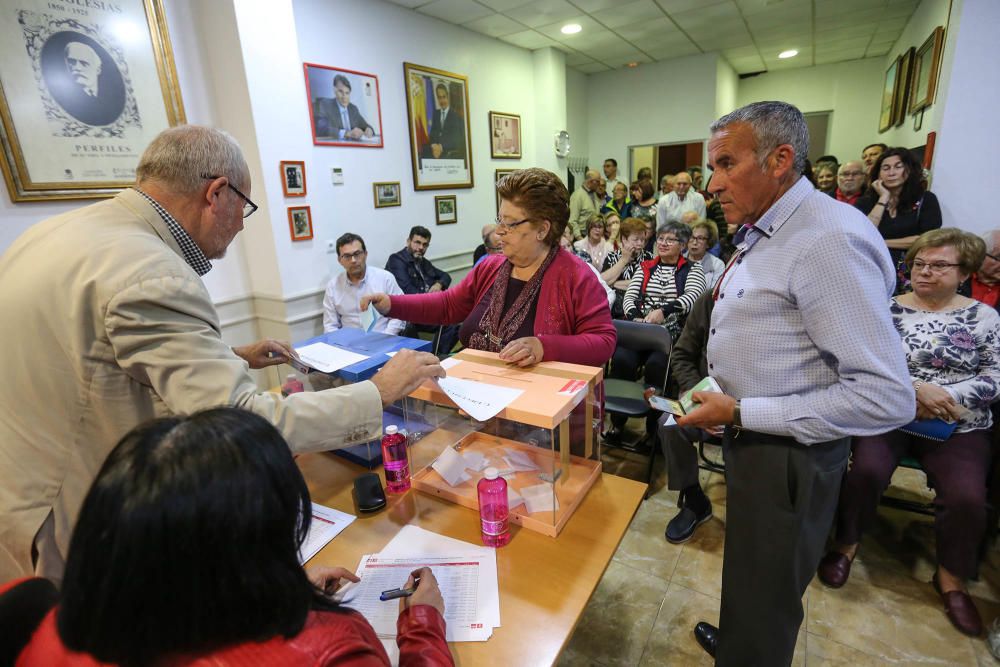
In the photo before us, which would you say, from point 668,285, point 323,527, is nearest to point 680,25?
point 668,285

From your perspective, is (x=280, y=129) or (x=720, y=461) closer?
(x=720, y=461)

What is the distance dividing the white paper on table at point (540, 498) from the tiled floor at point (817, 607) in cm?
53

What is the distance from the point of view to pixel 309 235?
349 cm

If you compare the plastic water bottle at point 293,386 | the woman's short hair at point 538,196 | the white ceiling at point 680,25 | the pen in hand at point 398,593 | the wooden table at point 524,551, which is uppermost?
A: the white ceiling at point 680,25

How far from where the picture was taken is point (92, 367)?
94 centimetres

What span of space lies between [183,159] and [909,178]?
3.94 metres

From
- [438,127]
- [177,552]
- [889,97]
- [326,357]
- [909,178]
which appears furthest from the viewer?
[889,97]

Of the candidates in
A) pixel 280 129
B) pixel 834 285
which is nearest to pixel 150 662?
pixel 834 285

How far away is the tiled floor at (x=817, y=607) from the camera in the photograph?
172cm

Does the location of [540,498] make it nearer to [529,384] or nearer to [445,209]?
[529,384]

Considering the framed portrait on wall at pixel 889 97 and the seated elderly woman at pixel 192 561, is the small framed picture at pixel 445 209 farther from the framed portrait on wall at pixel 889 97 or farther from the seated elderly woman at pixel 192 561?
the framed portrait on wall at pixel 889 97

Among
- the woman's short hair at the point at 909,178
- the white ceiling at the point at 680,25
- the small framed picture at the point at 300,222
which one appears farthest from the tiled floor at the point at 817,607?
the white ceiling at the point at 680,25

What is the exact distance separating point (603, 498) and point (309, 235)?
2.97 metres

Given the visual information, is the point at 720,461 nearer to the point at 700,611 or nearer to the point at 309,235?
→ the point at 700,611
